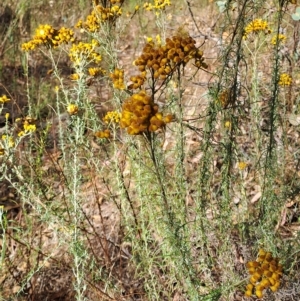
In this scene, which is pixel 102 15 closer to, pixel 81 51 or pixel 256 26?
pixel 81 51

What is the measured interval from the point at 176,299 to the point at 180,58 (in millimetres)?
1369

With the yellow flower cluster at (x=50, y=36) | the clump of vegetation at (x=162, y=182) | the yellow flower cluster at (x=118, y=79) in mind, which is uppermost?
the yellow flower cluster at (x=50, y=36)

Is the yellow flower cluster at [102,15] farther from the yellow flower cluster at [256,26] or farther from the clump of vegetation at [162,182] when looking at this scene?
the yellow flower cluster at [256,26]

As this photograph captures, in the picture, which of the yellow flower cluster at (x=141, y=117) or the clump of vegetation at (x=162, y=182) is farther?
the clump of vegetation at (x=162, y=182)

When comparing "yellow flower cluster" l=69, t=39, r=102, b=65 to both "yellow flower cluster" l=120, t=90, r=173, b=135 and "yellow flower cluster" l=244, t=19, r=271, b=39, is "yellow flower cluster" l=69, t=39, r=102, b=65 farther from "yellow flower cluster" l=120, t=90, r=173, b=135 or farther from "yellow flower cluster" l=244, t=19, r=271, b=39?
"yellow flower cluster" l=244, t=19, r=271, b=39

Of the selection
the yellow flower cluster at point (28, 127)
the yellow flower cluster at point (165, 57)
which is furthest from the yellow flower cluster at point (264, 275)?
the yellow flower cluster at point (28, 127)

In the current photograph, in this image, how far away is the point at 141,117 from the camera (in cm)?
125

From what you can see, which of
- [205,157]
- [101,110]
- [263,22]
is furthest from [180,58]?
[101,110]

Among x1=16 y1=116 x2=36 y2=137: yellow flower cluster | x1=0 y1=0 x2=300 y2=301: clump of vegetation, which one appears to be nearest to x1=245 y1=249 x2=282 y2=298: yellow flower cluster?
x1=0 y1=0 x2=300 y2=301: clump of vegetation

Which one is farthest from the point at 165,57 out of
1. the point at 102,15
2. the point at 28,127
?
the point at 28,127

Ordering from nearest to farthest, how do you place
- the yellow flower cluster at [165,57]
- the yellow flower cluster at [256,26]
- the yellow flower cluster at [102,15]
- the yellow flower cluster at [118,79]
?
the yellow flower cluster at [165,57] < the yellow flower cluster at [118,79] < the yellow flower cluster at [102,15] < the yellow flower cluster at [256,26]

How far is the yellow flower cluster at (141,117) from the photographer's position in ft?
4.10

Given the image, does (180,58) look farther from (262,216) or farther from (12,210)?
(12,210)

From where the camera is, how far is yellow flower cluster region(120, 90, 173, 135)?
1.25m
